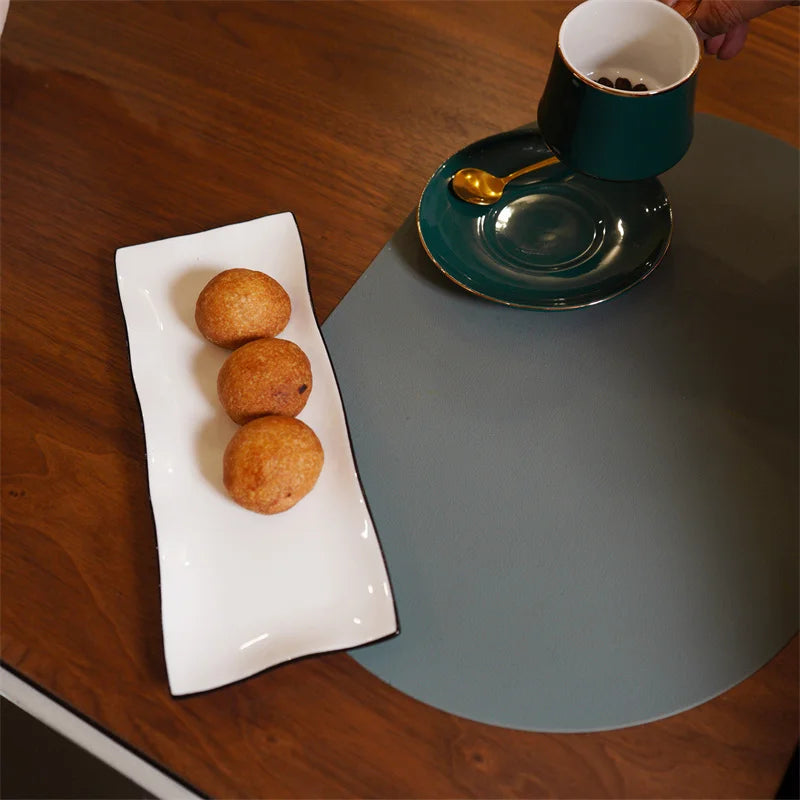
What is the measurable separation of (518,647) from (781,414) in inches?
11.1

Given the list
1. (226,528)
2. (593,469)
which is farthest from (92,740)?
(593,469)

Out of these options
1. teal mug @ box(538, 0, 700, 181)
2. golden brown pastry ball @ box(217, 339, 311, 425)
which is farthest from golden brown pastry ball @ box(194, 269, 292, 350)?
teal mug @ box(538, 0, 700, 181)

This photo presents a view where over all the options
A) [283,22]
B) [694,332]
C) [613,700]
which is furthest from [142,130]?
[613,700]

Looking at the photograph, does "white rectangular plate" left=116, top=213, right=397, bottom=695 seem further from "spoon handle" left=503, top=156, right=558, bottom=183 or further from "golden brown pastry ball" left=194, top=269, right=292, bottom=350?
"spoon handle" left=503, top=156, right=558, bottom=183

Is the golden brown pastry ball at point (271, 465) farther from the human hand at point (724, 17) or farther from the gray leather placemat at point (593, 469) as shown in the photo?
the human hand at point (724, 17)

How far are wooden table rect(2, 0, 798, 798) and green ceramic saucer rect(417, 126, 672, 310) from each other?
2.3 inches

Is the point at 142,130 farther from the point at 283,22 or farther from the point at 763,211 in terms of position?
the point at 763,211

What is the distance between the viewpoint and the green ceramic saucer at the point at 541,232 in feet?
2.21

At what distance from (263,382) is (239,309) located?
7 centimetres

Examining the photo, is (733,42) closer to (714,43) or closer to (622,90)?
(714,43)

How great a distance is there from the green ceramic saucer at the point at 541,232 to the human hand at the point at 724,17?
0.54ft

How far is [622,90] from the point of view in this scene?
22.3 inches

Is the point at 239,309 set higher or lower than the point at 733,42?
lower

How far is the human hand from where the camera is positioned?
720mm
